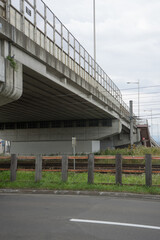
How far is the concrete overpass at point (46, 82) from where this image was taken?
12719mm

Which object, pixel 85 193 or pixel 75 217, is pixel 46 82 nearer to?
pixel 85 193

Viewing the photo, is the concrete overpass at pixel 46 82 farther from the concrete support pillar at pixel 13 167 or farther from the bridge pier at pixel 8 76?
the concrete support pillar at pixel 13 167

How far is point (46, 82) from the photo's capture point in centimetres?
1831

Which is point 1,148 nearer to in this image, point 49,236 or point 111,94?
point 111,94

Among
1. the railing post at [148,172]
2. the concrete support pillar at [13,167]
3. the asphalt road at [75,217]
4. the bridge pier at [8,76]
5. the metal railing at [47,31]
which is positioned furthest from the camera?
the metal railing at [47,31]

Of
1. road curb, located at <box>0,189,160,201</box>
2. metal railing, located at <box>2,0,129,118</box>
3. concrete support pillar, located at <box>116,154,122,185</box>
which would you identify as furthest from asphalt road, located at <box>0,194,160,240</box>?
metal railing, located at <box>2,0,129,118</box>

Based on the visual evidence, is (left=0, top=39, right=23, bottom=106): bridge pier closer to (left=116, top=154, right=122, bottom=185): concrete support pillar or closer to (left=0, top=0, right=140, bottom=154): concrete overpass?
(left=0, top=0, right=140, bottom=154): concrete overpass

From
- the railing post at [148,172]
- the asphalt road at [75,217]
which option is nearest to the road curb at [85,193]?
the asphalt road at [75,217]

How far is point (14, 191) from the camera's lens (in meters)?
11.0

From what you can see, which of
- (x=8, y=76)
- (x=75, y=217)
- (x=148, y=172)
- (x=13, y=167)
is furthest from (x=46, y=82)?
(x=75, y=217)

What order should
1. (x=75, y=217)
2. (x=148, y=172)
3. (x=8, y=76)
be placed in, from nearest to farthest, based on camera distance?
(x=75, y=217), (x=148, y=172), (x=8, y=76)

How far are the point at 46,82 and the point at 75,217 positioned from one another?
12.9 meters

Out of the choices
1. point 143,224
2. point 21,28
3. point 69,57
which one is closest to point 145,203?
point 143,224

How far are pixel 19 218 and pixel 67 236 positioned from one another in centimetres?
184
